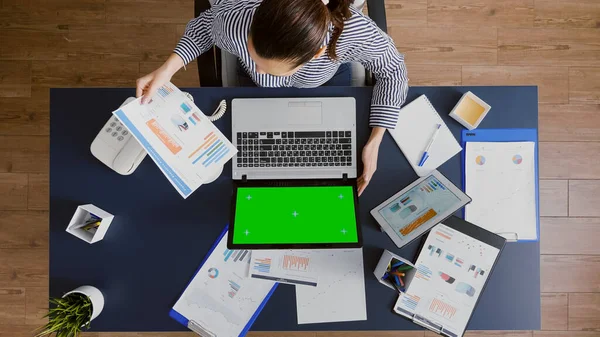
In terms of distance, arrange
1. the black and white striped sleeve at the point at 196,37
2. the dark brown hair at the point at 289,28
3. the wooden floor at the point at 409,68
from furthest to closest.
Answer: the wooden floor at the point at 409,68 < the black and white striped sleeve at the point at 196,37 < the dark brown hair at the point at 289,28

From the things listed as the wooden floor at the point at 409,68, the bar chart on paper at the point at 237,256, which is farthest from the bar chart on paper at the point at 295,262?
the wooden floor at the point at 409,68

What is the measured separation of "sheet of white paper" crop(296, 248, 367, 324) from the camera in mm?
1227

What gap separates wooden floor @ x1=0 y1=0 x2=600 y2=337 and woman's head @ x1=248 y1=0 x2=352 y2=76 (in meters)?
1.15

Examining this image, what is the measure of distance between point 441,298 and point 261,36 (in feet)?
2.84

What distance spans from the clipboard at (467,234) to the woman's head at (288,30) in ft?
2.16

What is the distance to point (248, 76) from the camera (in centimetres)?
140

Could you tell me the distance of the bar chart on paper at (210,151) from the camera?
3.64 ft

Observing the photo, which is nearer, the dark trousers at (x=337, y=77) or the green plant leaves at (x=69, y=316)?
the green plant leaves at (x=69, y=316)

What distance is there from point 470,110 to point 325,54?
461mm

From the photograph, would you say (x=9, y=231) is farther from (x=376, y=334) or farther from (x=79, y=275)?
(x=376, y=334)

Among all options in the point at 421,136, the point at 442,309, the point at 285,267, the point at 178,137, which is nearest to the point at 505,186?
the point at 421,136

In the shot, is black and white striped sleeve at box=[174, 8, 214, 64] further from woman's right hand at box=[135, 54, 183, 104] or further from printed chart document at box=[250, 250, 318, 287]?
printed chart document at box=[250, 250, 318, 287]

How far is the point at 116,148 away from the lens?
3.90 feet

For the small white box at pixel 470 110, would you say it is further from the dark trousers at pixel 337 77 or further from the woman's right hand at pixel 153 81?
the woman's right hand at pixel 153 81
